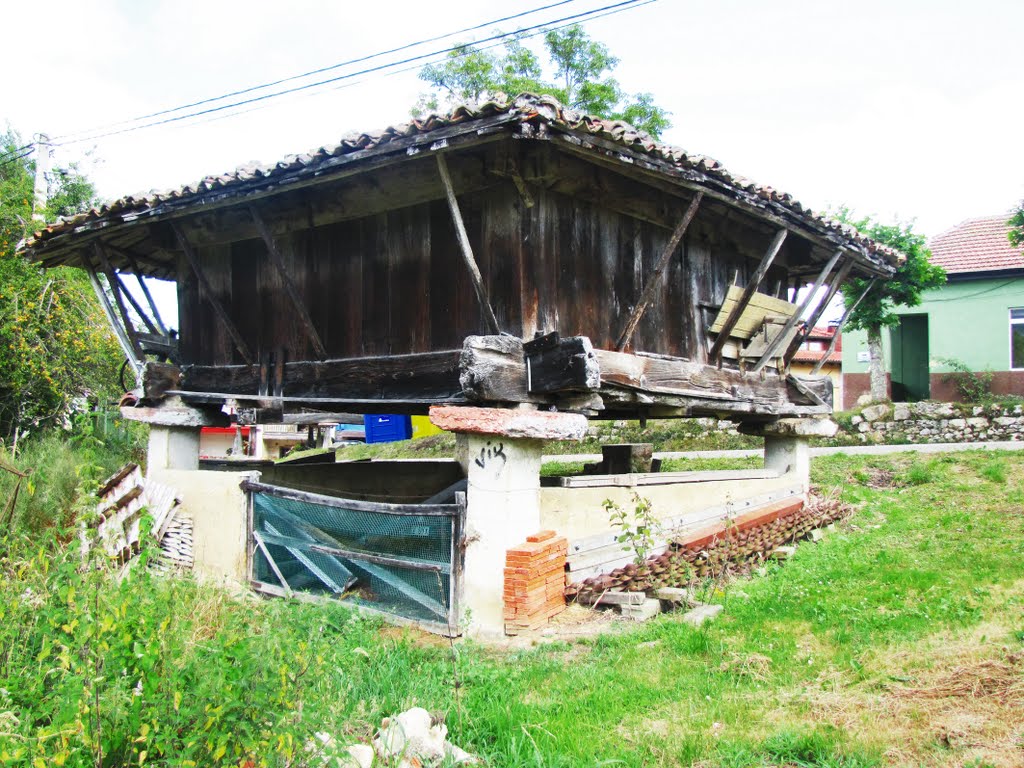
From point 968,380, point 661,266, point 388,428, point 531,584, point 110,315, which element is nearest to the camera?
point 531,584

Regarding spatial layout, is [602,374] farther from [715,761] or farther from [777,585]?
[715,761]

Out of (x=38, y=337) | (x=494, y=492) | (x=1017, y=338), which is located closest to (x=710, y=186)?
(x=494, y=492)

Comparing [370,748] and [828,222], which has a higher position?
[828,222]

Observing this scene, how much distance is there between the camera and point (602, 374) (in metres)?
5.94

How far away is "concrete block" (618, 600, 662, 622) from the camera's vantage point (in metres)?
5.43

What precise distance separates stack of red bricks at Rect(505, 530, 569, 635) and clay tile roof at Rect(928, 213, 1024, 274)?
55.4 feet

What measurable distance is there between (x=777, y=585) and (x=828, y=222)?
3.54m

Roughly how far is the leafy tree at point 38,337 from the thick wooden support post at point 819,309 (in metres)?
10.9

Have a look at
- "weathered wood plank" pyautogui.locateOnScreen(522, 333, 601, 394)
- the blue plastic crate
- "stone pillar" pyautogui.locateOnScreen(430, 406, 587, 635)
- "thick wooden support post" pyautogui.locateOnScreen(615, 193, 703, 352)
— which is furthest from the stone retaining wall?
"stone pillar" pyautogui.locateOnScreen(430, 406, 587, 635)

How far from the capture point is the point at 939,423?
14617 mm

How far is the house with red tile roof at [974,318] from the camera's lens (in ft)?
57.6

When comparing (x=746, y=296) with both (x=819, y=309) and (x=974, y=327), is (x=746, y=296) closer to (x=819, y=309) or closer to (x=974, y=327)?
(x=819, y=309)

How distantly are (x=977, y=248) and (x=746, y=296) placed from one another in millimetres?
15410

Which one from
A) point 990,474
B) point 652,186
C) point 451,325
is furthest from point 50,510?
point 990,474
